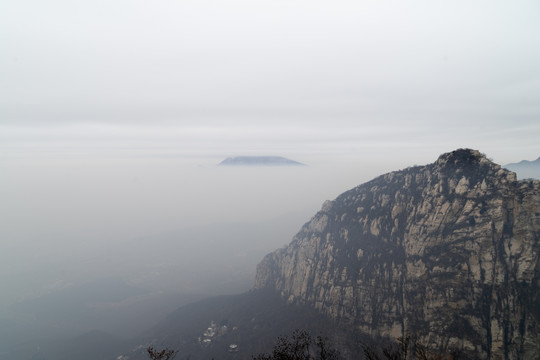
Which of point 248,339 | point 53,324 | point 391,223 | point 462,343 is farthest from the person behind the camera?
point 53,324

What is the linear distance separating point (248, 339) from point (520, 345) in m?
72.9

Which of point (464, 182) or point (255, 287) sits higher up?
point (464, 182)

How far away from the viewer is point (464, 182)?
67.0m

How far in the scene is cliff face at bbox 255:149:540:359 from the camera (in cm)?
5325

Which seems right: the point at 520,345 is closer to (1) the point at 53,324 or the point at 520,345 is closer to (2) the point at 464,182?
(2) the point at 464,182

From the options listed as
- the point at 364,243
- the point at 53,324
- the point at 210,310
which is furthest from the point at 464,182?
the point at 53,324

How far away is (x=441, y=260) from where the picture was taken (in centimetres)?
6394

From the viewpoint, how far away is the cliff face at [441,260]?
53.2 meters

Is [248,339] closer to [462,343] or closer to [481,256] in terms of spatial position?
[462,343]

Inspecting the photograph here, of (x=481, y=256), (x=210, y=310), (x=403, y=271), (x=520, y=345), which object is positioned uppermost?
(x=481, y=256)

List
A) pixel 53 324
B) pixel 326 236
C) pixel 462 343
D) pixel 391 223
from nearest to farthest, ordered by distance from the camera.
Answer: pixel 462 343, pixel 391 223, pixel 326 236, pixel 53 324

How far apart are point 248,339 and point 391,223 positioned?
206 feet

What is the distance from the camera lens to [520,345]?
49.6 m

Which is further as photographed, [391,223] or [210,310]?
[210,310]
